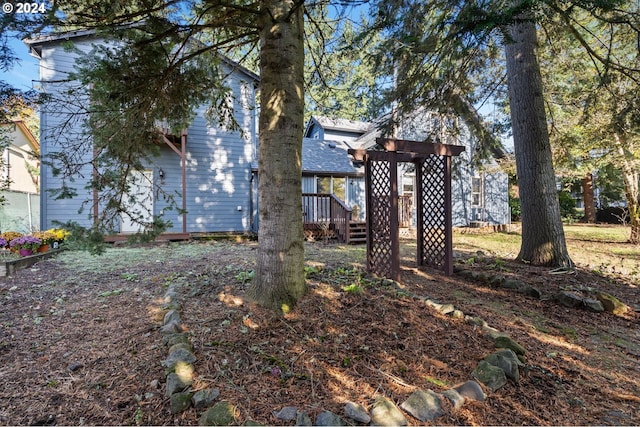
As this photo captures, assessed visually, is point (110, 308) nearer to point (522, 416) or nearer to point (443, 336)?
point (443, 336)

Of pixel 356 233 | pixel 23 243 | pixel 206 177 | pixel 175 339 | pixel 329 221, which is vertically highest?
pixel 206 177

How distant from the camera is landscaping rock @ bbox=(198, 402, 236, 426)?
169 cm

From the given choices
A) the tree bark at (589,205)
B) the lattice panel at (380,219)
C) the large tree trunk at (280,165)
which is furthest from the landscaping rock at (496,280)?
the tree bark at (589,205)

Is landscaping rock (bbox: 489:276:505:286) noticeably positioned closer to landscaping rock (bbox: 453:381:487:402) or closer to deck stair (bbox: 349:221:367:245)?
landscaping rock (bbox: 453:381:487:402)

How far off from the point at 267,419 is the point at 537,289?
4077 mm

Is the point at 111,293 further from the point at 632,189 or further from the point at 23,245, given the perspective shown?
the point at 632,189

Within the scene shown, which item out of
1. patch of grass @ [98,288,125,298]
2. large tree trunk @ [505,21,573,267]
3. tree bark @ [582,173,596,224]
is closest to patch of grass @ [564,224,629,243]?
tree bark @ [582,173,596,224]

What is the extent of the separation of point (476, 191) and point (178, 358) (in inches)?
593

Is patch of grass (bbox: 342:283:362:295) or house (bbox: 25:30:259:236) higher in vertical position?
house (bbox: 25:30:259:236)

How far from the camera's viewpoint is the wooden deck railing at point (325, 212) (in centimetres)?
1003

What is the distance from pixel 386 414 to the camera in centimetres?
Result: 177

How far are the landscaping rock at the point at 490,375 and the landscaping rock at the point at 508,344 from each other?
43 centimetres

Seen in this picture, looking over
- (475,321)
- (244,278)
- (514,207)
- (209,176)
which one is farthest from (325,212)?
(514,207)

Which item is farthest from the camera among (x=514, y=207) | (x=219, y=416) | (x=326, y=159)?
(x=514, y=207)
